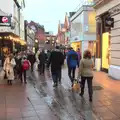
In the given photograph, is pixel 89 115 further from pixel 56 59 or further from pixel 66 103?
pixel 56 59

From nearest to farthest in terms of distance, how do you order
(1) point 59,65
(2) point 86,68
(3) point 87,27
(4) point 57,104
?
(4) point 57,104, (2) point 86,68, (1) point 59,65, (3) point 87,27

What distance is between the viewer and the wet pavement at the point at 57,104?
1017cm

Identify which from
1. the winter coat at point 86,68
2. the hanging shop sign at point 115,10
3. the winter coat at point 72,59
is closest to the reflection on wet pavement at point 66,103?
the winter coat at point 86,68

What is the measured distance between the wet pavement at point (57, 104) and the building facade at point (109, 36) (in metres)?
5.39

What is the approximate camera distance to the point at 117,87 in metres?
16.4

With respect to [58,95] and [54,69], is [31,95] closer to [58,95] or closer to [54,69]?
[58,95]

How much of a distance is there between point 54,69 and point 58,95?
8.63ft

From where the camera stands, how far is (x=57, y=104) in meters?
12.1

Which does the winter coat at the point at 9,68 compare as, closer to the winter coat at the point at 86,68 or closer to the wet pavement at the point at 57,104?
the wet pavement at the point at 57,104

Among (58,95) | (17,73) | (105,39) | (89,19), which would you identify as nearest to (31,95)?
(58,95)

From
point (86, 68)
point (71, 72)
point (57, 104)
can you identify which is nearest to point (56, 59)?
point (71, 72)

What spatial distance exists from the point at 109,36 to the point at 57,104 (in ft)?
40.5

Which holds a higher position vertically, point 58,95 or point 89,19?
point 89,19

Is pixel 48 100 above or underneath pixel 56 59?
underneath
